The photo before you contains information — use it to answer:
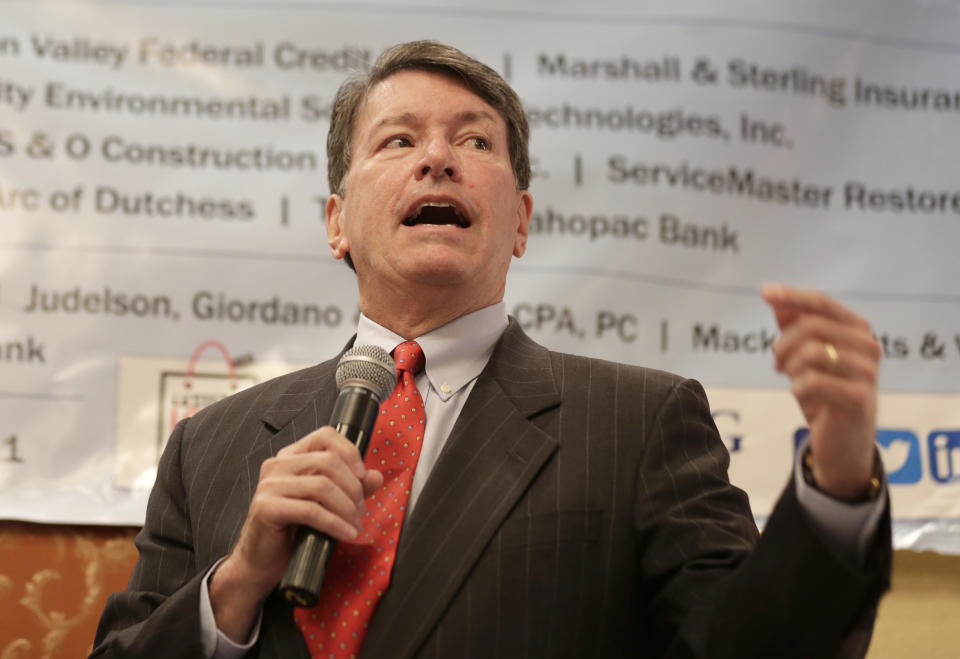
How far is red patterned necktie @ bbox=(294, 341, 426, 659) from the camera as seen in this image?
1.27m

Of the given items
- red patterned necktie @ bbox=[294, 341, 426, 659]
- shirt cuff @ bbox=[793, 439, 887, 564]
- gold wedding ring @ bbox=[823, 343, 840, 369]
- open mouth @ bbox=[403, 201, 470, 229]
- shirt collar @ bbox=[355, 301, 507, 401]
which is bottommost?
red patterned necktie @ bbox=[294, 341, 426, 659]

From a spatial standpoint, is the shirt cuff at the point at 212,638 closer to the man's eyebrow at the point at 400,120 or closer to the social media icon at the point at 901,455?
the man's eyebrow at the point at 400,120

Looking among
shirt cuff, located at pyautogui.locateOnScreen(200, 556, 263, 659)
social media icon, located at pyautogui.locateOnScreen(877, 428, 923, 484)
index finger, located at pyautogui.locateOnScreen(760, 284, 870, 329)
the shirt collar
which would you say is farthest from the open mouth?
social media icon, located at pyautogui.locateOnScreen(877, 428, 923, 484)

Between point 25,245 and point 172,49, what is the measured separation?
61 cm

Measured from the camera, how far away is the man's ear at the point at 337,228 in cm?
189

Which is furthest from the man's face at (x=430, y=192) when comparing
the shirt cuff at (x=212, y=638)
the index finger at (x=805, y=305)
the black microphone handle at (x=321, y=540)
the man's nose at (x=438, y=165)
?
the index finger at (x=805, y=305)

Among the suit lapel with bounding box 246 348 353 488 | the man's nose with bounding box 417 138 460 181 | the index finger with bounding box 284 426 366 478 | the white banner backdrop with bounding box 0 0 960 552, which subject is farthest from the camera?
the white banner backdrop with bounding box 0 0 960 552

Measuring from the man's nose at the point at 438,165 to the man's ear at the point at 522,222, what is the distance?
224 mm

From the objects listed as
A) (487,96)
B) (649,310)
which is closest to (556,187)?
(649,310)

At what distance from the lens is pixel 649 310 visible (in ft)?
7.79

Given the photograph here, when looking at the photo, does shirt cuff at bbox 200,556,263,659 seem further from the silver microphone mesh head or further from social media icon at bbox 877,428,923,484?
social media icon at bbox 877,428,923,484

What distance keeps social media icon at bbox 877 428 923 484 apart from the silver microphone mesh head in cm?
148

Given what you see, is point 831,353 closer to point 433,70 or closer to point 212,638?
point 212,638

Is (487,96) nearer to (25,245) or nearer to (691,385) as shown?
(691,385)
